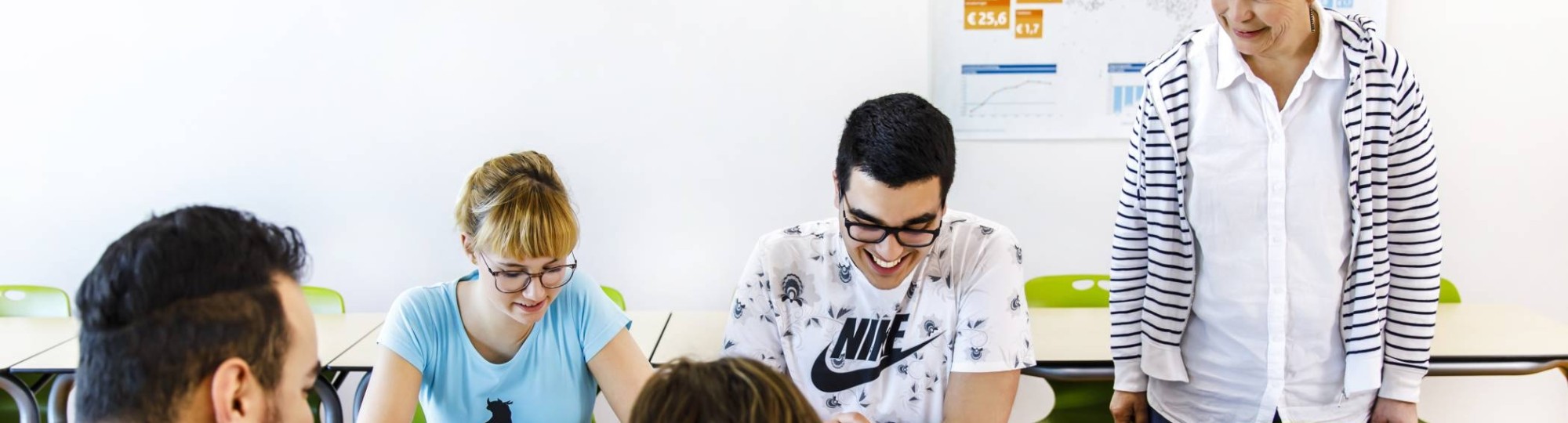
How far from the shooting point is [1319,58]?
5.02ft

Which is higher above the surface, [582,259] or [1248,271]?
[1248,271]

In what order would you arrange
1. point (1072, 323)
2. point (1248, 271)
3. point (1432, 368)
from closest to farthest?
1. point (1248, 271)
2. point (1432, 368)
3. point (1072, 323)

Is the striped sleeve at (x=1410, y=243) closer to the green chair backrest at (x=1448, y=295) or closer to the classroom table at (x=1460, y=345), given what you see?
the classroom table at (x=1460, y=345)

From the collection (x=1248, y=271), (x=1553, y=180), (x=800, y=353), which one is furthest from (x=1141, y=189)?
(x=1553, y=180)

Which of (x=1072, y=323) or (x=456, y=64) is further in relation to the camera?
(x=456, y=64)

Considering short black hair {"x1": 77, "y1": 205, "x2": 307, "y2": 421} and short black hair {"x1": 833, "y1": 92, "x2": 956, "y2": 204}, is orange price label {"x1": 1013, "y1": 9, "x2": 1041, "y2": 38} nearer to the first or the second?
short black hair {"x1": 833, "y1": 92, "x2": 956, "y2": 204}

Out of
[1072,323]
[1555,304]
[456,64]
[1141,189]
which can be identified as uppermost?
[456,64]

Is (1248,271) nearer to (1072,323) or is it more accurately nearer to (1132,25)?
(1072,323)

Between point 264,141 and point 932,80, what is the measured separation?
224cm

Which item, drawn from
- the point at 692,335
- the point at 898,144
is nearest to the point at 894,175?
the point at 898,144

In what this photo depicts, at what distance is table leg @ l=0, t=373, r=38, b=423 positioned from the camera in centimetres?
234

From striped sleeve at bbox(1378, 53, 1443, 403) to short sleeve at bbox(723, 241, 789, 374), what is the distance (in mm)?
1000

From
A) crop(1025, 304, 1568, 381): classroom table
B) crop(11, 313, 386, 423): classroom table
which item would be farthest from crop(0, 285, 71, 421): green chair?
crop(1025, 304, 1568, 381): classroom table

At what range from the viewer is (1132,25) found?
10.3 ft
